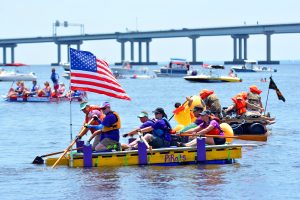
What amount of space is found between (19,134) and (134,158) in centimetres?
1399

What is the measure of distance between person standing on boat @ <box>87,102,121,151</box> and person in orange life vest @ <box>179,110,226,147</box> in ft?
6.03

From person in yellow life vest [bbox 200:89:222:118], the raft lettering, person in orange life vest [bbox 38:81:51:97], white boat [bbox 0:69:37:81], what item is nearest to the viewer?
the raft lettering

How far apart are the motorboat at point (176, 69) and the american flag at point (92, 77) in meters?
102

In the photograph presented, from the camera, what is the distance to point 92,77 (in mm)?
23297

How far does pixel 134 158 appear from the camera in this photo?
921 inches

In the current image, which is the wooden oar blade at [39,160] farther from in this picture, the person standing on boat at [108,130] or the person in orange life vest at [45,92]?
the person in orange life vest at [45,92]

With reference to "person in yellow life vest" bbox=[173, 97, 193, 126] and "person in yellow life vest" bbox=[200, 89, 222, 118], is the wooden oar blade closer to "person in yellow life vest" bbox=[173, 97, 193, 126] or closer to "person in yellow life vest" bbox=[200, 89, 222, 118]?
"person in yellow life vest" bbox=[173, 97, 193, 126]

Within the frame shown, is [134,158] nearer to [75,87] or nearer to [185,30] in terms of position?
[75,87]

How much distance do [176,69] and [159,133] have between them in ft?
348

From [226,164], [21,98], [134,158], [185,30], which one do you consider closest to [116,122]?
[134,158]

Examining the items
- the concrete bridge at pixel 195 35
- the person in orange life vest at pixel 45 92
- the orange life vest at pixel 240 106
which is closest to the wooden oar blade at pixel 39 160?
the orange life vest at pixel 240 106

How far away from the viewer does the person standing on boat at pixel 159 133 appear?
23234 millimetres

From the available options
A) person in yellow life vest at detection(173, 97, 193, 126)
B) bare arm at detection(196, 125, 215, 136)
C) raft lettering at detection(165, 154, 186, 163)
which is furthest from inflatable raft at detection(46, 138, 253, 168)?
person in yellow life vest at detection(173, 97, 193, 126)

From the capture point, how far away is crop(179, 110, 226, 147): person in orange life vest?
2359 cm
